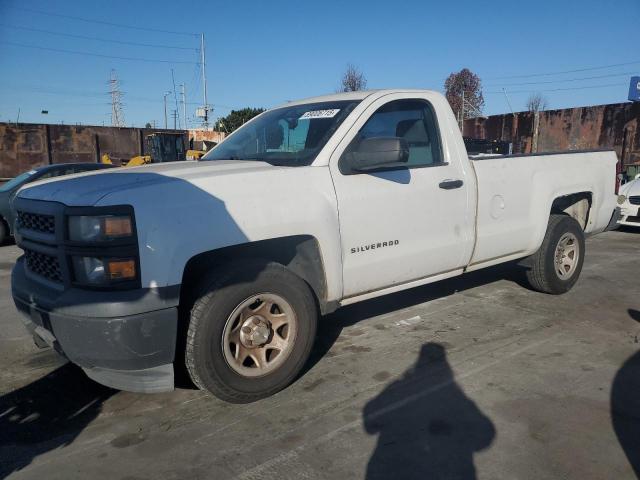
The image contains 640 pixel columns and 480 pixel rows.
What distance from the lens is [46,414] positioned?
3199mm

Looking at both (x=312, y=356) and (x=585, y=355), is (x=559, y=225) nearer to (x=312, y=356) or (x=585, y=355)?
(x=585, y=355)

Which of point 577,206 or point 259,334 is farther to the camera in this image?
point 577,206

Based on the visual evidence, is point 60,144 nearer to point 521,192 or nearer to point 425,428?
point 521,192

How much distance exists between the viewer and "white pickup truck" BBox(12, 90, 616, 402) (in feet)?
8.94

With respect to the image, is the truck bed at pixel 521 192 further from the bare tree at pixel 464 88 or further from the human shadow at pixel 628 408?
the bare tree at pixel 464 88

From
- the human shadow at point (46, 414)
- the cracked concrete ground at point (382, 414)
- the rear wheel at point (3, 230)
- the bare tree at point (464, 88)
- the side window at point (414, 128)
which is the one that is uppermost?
the bare tree at point (464, 88)

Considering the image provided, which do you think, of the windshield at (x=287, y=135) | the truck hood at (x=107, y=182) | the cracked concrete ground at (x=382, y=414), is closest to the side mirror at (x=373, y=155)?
the windshield at (x=287, y=135)

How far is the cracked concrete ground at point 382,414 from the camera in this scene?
263cm

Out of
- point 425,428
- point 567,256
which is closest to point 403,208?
point 425,428

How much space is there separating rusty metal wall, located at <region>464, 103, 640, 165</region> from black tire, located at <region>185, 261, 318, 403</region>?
19.1 meters

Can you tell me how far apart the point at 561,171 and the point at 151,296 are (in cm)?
424

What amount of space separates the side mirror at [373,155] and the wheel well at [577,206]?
2.96 meters

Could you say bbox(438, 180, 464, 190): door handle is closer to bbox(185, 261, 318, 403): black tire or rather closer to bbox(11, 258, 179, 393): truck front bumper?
bbox(185, 261, 318, 403): black tire

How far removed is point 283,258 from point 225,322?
69 cm
